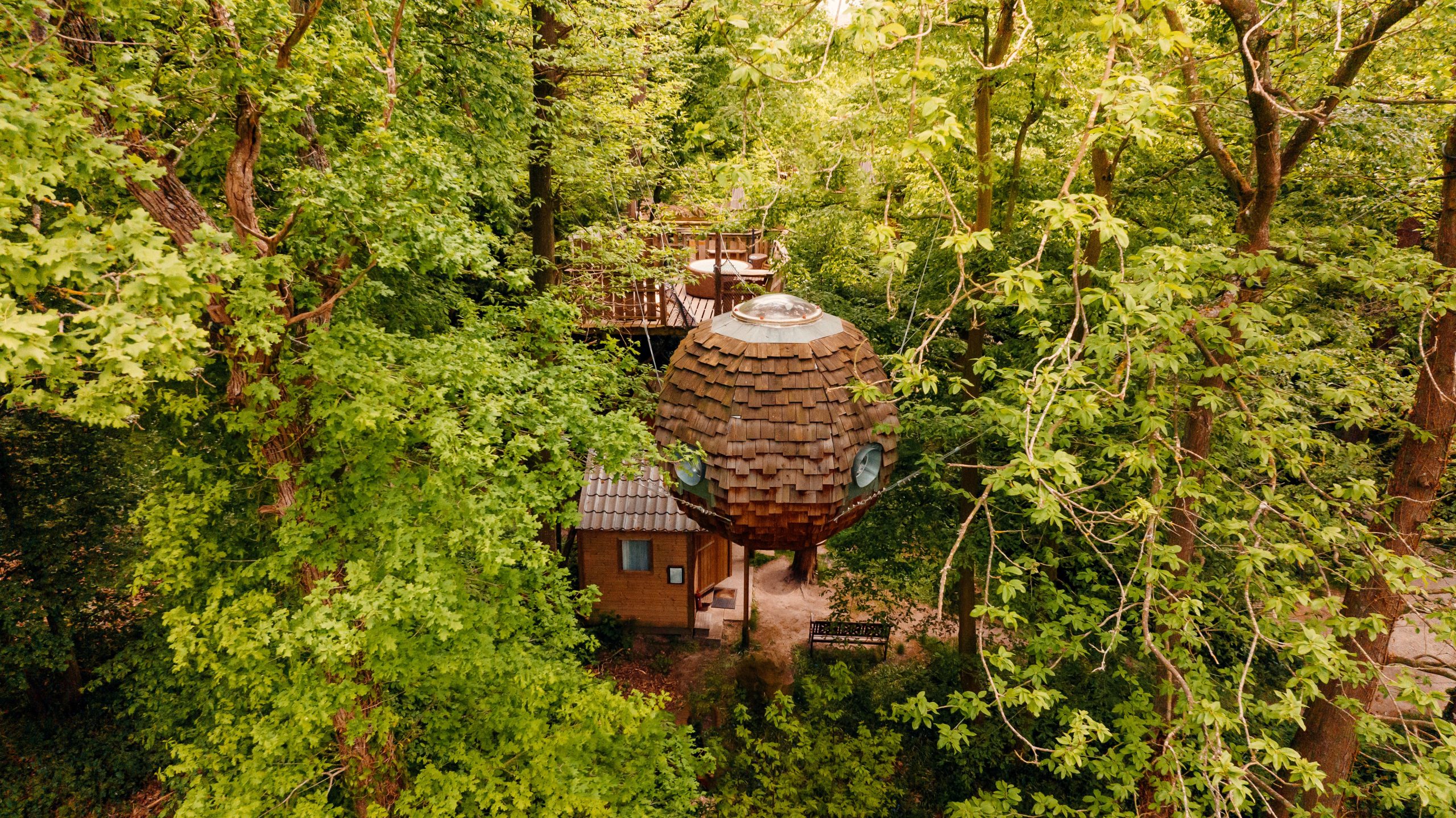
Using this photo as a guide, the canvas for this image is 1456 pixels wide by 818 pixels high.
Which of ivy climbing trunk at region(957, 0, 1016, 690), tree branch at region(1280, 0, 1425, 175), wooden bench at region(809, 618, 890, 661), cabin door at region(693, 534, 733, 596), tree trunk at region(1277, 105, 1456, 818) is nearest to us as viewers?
tree branch at region(1280, 0, 1425, 175)

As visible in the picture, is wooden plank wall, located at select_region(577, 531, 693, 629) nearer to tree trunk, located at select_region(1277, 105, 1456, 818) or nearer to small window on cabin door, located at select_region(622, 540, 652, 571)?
small window on cabin door, located at select_region(622, 540, 652, 571)

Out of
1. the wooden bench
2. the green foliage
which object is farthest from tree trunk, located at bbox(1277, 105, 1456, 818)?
the wooden bench

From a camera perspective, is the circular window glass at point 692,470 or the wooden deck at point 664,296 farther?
the wooden deck at point 664,296

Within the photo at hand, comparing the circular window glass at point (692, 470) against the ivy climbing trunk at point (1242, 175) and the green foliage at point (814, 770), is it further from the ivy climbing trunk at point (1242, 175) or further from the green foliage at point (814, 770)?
the green foliage at point (814, 770)

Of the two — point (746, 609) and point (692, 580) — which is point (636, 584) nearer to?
point (692, 580)

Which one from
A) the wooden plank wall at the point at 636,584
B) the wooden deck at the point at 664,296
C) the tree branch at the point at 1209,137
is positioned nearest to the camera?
Result: the tree branch at the point at 1209,137

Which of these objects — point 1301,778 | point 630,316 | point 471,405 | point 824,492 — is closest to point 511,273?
point 471,405

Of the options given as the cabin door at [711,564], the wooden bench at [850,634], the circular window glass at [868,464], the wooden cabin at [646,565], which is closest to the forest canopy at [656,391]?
the circular window glass at [868,464]
